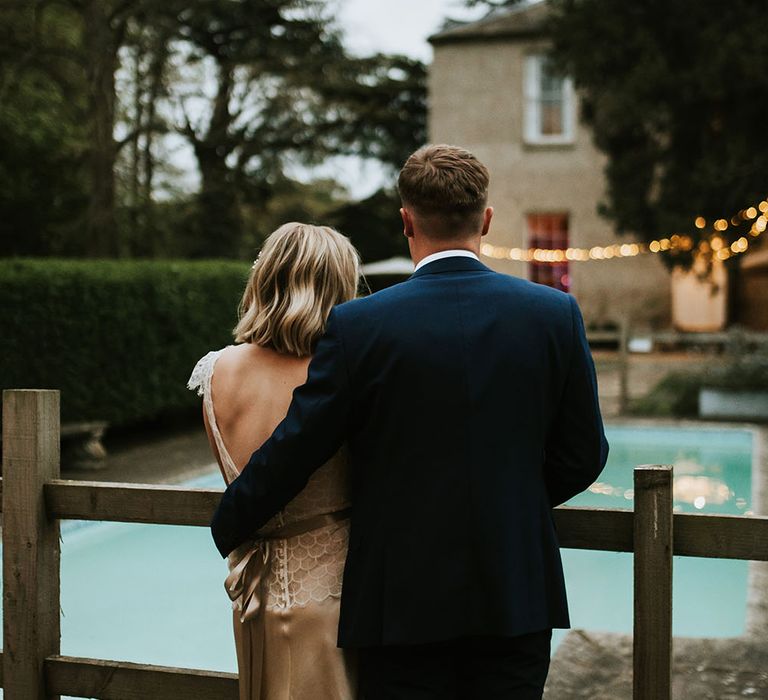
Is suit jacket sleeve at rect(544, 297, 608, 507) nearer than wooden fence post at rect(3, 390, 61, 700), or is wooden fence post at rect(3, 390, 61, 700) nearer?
suit jacket sleeve at rect(544, 297, 608, 507)

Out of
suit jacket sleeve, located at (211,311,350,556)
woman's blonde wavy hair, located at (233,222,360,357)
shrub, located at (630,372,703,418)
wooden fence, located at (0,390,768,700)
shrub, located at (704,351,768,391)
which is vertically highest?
woman's blonde wavy hair, located at (233,222,360,357)

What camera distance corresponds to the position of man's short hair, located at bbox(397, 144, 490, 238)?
6.19 feet

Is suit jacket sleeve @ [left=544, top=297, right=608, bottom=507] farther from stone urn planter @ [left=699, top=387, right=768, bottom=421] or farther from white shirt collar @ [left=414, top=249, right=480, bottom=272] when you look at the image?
stone urn planter @ [left=699, top=387, right=768, bottom=421]

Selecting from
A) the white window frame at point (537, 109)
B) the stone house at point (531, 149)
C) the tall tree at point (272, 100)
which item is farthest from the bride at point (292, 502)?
the white window frame at point (537, 109)

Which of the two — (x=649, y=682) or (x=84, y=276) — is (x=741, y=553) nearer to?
(x=649, y=682)

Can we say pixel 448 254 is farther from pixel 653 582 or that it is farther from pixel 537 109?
pixel 537 109

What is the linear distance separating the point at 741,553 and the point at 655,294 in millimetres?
17672

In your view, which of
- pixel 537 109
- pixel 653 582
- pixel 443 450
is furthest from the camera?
pixel 537 109

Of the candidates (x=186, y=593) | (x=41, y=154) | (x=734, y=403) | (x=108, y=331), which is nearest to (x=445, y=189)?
(x=186, y=593)

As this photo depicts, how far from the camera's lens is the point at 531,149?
65.4 ft

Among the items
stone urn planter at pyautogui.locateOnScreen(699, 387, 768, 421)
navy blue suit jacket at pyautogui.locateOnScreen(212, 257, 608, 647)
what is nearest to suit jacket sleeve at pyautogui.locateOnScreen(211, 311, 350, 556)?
navy blue suit jacket at pyautogui.locateOnScreen(212, 257, 608, 647)

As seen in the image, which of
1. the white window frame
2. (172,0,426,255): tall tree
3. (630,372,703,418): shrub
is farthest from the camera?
the white window frame

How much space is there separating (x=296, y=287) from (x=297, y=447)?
1.22 ft

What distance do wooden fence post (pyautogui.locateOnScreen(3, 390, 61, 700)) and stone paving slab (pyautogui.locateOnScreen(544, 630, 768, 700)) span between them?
6.32 ft
